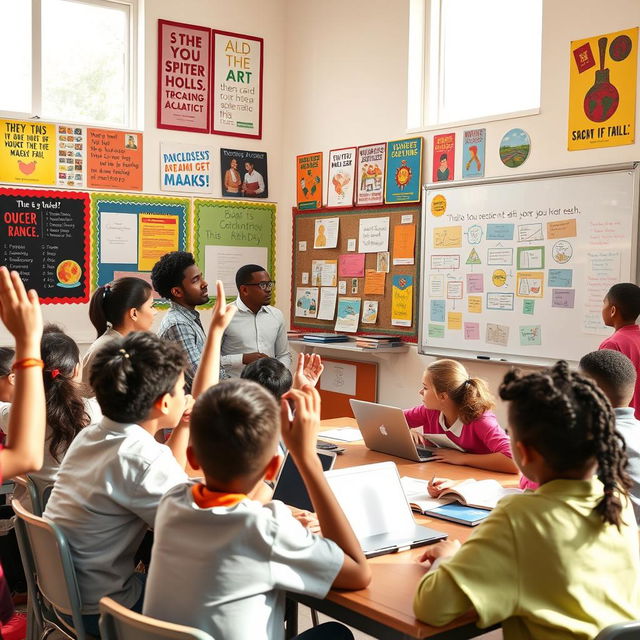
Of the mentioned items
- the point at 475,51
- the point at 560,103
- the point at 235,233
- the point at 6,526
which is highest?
the point at 475,51

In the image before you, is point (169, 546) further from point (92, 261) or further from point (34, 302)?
point (92, 261)

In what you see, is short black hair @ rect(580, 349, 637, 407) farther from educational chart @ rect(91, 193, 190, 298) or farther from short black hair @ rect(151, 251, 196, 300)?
educational chart @ rect(91, 193, 190, 298)

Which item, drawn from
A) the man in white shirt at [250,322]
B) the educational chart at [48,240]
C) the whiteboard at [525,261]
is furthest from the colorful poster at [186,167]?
the whiteboard at [525,261]

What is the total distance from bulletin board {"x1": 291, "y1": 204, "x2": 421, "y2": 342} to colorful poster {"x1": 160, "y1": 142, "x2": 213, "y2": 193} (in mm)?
720

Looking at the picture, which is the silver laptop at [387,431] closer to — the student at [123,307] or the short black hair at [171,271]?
the student at [123,307]

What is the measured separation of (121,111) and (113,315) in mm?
2816

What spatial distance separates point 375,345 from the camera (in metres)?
5.30

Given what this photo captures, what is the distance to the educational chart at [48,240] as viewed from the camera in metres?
5.32

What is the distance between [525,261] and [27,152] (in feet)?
10.4

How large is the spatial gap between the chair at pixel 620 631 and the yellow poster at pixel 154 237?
476 cm

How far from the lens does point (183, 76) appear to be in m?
5.92

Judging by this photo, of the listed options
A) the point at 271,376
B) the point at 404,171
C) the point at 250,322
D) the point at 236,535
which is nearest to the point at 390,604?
the point at 236,535

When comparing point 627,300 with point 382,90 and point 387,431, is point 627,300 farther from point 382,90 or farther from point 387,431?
point 382,90

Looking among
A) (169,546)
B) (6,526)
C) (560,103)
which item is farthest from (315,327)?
(169,546)
